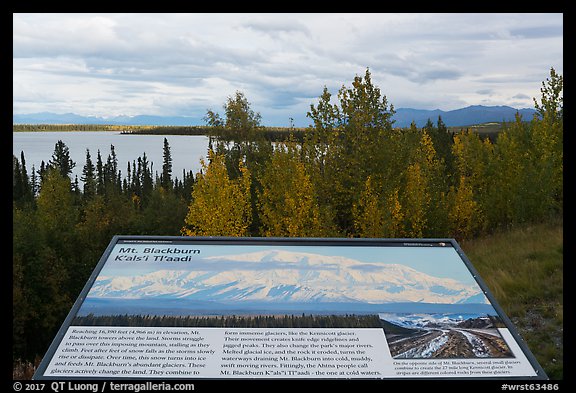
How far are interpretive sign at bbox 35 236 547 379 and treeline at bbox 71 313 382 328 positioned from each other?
0.02m

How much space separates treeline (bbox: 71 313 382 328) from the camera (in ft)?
21.8

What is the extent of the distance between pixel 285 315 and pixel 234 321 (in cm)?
70

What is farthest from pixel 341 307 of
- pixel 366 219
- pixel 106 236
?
pixel 106 236

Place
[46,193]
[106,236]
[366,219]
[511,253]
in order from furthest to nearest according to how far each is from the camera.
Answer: [46,193]
[106,236]
[366,219]
[511,253]

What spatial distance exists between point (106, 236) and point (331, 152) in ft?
101

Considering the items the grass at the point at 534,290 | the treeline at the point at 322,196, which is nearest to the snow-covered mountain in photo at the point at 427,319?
the grass at the point at 534,290

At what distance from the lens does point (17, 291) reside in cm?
3312

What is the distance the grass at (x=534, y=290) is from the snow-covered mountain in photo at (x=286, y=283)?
3595 mm

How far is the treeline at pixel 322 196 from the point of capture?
86.7 ft

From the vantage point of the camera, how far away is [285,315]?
6.79m

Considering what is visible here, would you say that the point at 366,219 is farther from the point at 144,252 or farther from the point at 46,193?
the point at 46,193

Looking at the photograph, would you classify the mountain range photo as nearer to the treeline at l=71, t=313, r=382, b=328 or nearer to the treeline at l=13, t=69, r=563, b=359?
the treeline at l=71, t=313, r=382, b=328

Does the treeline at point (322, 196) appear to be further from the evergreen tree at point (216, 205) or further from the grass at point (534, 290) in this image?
the grass at point (534, 290)

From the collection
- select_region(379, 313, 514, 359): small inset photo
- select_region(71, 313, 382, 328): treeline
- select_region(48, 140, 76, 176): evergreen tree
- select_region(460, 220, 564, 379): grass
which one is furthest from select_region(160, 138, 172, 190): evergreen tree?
select_region(379, 313, 514, 359): small inset photo
